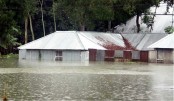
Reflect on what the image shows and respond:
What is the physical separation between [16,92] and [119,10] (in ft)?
198

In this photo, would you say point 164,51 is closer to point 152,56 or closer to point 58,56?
point 152,56

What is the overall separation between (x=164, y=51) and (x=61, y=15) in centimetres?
2625

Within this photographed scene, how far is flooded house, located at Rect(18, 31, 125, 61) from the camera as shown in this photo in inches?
2574

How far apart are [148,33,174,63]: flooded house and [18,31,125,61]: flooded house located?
24.1 feet

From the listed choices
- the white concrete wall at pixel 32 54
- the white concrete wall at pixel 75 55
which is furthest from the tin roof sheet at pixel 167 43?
the white concrete wall at pixel 32 54

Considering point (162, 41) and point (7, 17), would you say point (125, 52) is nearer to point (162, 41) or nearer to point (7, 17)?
point (162, 41)

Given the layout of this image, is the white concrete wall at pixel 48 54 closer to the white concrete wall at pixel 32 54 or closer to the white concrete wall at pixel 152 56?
the white concrete wall at pixel 32 54

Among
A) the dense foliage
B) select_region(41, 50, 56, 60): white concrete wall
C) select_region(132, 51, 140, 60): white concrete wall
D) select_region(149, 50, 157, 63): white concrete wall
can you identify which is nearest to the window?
select_region(41, 50, 56, 60): white concrete wall

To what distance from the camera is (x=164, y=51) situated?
6328 centimetres

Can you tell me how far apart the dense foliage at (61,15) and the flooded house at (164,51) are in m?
11.8

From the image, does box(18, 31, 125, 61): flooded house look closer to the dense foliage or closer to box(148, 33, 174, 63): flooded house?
the dense foliage

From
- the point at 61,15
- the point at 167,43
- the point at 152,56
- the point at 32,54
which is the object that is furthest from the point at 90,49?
the point at 61,15

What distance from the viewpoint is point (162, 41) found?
6419 cm

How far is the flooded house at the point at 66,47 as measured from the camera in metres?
65.4
